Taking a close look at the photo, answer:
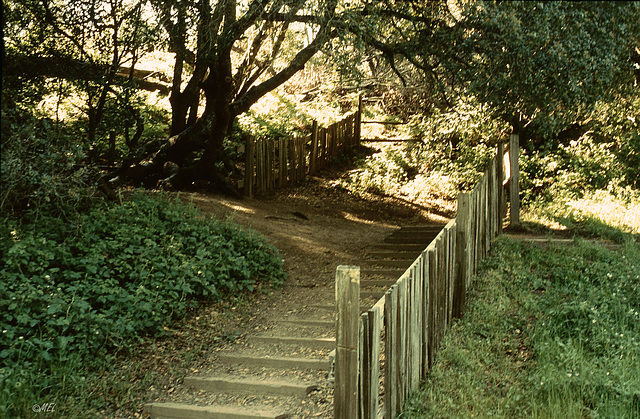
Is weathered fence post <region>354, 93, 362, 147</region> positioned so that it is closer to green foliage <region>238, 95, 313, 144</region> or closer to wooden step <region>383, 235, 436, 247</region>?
green foliage <region>238, 95, 313, 144</region>

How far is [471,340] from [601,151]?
336 inches

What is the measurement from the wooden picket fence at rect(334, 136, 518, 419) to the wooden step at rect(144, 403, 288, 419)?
0.99 meters

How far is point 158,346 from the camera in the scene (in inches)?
261

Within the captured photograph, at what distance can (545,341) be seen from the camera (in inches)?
253

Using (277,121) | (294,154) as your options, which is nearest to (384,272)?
(294,154)

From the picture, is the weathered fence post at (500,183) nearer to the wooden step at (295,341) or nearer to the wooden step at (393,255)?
the wooden step at (393,255)

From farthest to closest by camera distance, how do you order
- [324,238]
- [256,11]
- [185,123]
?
[185,123] → [324,238] → [256,11]

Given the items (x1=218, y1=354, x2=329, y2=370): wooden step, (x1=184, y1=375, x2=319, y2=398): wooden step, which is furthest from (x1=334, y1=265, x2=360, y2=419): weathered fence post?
(x1=218, y1=354, x2=329, y2=370): wooden step

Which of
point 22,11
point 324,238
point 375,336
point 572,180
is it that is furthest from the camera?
point 572,180

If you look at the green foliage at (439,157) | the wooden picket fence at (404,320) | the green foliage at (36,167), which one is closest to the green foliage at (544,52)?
the wooden picket fence at (404,320)

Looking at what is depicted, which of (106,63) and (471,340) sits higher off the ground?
(106,63)

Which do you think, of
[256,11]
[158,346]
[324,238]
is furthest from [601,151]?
[158,346]

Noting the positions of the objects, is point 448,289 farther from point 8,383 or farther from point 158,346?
point 8,383

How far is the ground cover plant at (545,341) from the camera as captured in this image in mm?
5391
